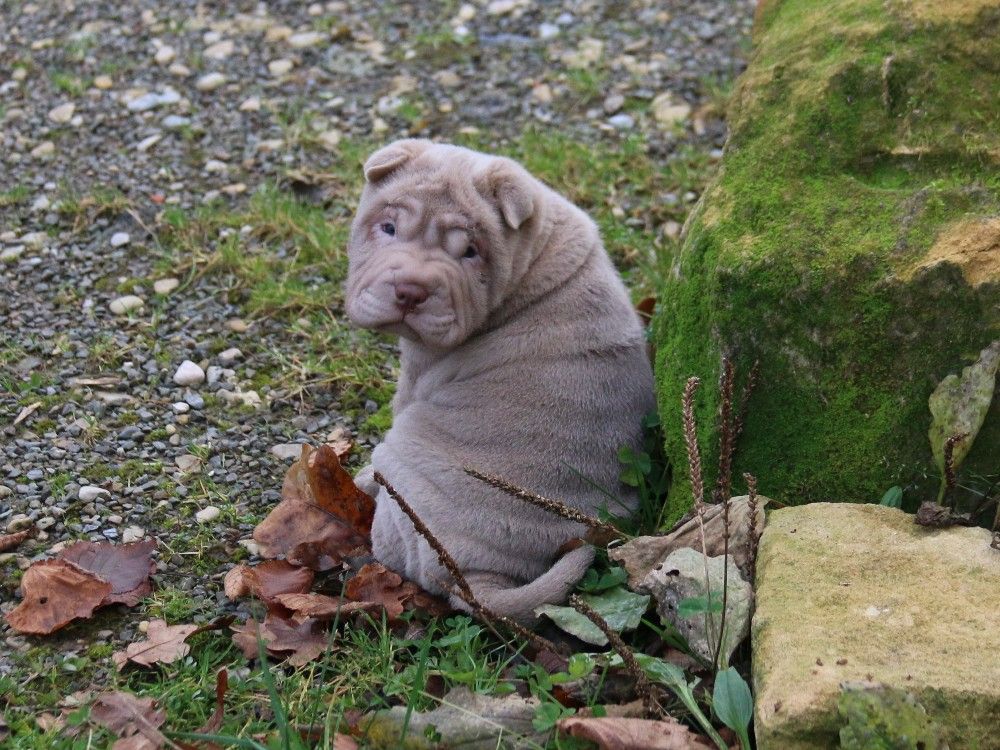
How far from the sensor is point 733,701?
337 cm

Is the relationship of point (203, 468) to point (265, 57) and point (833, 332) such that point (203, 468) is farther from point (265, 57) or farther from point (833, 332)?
point (265, 57)

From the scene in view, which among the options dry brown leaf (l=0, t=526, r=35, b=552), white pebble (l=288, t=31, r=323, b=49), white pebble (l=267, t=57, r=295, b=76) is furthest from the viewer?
white pebble (l=288, t=31, r=323, b=49)

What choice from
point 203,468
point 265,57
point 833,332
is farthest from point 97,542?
point 265,57

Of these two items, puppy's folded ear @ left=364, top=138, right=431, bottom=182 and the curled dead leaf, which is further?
puppy's folded ear @ left=364, top=138, right=431, bottom=182

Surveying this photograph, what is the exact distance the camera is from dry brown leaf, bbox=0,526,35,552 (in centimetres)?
455

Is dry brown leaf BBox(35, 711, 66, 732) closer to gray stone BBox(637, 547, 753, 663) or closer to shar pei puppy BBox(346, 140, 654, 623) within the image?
shar pei puppy BBox(346, 140, 654, 623)

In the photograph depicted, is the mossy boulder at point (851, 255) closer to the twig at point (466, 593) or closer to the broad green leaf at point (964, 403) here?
the broad green leaf at point (964, 403)

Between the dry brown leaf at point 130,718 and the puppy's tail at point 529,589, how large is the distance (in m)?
1.07

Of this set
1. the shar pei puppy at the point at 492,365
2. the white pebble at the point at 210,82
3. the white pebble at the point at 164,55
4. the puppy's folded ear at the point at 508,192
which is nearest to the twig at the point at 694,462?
the shar pei puppy at the point at 492,365

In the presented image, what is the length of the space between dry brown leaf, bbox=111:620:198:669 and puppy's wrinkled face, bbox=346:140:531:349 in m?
1.25

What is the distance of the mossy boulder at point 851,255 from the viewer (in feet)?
12.8

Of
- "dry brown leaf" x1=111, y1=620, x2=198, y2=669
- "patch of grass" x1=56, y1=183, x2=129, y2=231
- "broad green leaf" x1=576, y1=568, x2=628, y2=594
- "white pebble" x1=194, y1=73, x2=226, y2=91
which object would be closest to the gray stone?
"broad green leaf" x1=576, y1=568, x2=628, y2=594

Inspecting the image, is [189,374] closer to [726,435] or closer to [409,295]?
[409,295]

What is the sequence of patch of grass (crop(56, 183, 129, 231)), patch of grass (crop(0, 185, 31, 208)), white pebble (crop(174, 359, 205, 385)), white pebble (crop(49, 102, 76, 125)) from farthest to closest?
1. white pebble (crop(49, 102, 76, 125))
2. patch of grass (crop(0, 185, 31, 208))
3. patch of grass (crop(56, 183, 129, 231))
4. white pebble (crop(174, 359, 205, 385))
